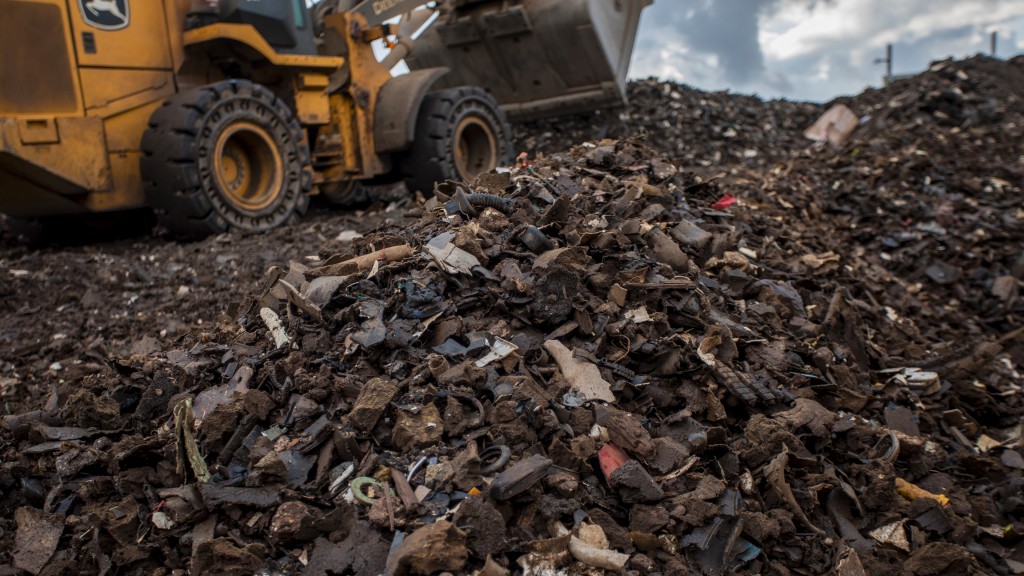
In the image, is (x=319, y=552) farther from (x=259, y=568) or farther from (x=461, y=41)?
(x=461, y=41)

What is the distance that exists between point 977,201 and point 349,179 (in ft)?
24.0

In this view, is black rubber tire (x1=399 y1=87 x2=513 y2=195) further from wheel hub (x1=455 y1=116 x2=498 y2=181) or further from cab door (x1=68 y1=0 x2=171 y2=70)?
cab door (x1=68 y1=0 x2=171 y2=70)

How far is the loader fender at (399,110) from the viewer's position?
8711 millimetres

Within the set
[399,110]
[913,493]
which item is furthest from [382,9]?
[913,493]

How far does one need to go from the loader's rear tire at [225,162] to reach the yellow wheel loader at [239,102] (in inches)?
0.6

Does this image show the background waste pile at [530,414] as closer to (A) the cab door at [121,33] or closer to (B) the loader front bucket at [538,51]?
(A) the cab door at [121,33]

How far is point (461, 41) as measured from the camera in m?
11.1

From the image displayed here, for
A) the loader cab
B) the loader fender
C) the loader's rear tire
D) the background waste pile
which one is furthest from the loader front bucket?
the background waste pile

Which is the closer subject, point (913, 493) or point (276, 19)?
point (913, 493)

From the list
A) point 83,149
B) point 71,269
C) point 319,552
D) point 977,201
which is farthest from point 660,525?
point 977,201

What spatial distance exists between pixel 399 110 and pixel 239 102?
204 centimetres

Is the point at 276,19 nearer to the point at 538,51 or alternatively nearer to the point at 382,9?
the point at 382,9

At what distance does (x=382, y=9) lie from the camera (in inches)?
365

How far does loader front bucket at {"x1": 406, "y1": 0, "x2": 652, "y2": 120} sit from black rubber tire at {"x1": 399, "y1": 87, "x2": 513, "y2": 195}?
5.42ft
